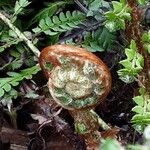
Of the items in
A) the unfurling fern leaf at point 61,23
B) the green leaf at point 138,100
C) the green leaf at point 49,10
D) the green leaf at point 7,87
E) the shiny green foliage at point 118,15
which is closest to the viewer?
the shiny green foliage at point 118,15

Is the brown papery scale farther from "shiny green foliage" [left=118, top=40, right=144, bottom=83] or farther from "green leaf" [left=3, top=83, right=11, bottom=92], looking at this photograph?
"green leaf" [left=3, top=83, right=11, bottom=92]

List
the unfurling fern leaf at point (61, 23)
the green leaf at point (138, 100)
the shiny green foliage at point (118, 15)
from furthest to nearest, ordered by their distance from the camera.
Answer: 1. the unfurling fern leaf at point (61, 23)
2. the green leaf at point (138, 100)
3. the shiny green foliage at point (118, 15)

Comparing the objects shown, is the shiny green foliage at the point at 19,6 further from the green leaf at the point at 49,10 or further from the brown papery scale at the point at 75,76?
the brown papery scale at the point at 75,76

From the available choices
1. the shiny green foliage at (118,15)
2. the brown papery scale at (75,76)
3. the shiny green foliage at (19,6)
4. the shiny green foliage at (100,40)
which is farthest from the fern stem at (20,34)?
the shiny green foliage at (118,15)

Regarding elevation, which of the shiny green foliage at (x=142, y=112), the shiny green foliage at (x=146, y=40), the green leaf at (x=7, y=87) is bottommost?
the shiny green foliage at (x=142, y=112)

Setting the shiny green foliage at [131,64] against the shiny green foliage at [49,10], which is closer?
the shiny green foliage at [131,64]

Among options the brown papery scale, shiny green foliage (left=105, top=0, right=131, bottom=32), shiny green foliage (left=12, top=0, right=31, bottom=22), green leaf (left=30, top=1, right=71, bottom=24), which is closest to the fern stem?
shiny green foliage (left=12, top=0, right=31, bottom=22)
